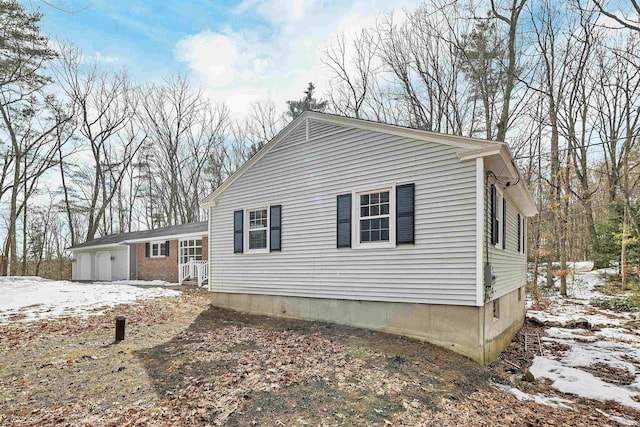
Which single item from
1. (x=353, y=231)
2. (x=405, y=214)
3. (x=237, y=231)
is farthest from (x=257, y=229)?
(x=405, y=214)

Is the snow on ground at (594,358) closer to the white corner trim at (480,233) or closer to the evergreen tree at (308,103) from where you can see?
the white corner trim at (480,233)

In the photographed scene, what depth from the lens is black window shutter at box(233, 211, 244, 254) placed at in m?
10.2

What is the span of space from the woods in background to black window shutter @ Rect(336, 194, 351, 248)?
566 cm

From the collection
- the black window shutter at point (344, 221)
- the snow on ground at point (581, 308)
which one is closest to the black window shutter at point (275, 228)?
the black window shutter at point (344, 221)

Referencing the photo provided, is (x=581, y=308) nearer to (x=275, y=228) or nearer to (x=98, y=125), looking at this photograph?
(x=275, y=228)

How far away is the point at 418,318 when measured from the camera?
6.95 m

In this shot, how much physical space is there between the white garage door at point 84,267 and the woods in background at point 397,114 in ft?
6.17

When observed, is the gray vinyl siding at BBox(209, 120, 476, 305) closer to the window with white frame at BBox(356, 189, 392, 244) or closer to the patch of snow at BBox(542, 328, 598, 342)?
the window with white frame at BBox(356, 189, 392, 244)

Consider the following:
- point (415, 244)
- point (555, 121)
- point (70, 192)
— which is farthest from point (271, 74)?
point (70, 192)

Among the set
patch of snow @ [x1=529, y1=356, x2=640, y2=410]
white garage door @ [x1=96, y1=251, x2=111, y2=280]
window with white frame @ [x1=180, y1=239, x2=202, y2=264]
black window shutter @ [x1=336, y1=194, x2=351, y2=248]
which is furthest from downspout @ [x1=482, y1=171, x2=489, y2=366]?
white garage door @ [x1=96, y1=251, x2=111, y2=280]

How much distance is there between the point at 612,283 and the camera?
16906 mm

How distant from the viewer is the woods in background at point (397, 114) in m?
15.7

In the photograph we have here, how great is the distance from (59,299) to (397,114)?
17.5 metres

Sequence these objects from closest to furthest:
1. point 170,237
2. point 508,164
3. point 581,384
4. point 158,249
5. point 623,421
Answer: point 623,421 < point 581,384 < point 508,164 < point 170,237 < point 158,249
